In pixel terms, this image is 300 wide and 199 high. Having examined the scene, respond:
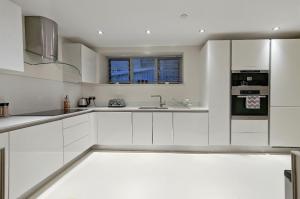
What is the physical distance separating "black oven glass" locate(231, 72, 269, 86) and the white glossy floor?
4.32ft

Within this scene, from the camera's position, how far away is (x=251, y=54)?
3.57m

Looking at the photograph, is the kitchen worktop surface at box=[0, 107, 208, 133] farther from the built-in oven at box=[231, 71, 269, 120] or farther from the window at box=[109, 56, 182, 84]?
the window at box=[109, 56, 182, 84]

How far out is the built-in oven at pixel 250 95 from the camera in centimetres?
358

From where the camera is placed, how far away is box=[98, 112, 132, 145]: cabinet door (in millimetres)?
3812

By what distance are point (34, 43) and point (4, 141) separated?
1.49 meters

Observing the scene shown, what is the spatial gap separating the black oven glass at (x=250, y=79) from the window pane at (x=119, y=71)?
2.37 m

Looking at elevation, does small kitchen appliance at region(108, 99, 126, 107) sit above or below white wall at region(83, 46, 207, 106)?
below

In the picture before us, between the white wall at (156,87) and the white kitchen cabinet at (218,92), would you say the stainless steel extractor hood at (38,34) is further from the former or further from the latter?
the white kitchen cabinet at (218,92)

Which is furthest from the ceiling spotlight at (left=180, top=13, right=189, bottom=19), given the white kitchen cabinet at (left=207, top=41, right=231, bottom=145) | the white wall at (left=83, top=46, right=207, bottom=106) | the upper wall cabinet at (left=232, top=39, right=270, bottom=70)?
the white wall at (left=83, top=46, right=207, bottom=106)

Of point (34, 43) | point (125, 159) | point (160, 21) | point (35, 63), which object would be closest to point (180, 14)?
point (160, 21)

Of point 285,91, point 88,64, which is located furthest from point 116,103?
point 285,91

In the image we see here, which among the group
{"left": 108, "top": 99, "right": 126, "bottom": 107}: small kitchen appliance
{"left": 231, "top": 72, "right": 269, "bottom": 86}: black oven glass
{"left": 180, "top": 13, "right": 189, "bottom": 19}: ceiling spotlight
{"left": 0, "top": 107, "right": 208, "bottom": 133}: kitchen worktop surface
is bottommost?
{"left": 0, "top": 107, "right": 208, "bottom": 133}: kitchen worktop surface

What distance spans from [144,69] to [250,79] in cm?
228

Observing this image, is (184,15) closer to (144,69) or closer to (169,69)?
(169,69)
